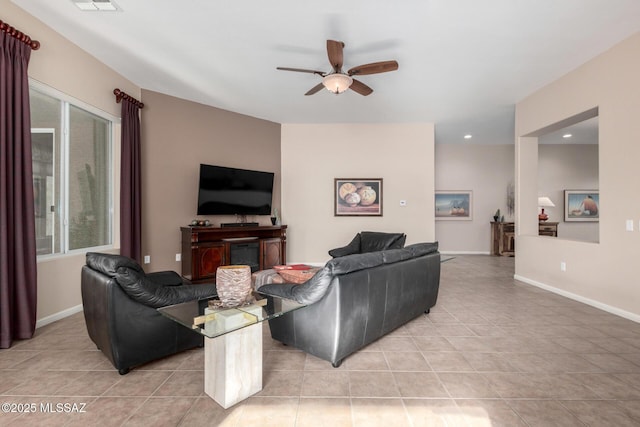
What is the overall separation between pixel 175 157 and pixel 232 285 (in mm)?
3820

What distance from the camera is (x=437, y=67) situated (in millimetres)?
3967

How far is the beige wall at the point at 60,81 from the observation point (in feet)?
9.86

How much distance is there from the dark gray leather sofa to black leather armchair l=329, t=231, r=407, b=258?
196cm

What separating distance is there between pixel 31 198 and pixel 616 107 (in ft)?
21.1

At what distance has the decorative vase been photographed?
195 centimetres

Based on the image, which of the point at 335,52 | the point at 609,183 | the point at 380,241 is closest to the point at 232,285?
the point at 335,52

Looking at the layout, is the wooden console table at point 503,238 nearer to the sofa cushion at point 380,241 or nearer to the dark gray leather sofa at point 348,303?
the sofa cushion at point 380,241

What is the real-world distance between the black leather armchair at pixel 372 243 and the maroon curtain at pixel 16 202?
368 centimetres

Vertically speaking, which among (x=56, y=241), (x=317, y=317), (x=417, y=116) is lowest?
Answer: (x=317, y=317)

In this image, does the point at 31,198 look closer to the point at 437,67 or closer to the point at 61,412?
the point at 61,412

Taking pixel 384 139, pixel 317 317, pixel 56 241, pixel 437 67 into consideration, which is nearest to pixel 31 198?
pixel 56 241

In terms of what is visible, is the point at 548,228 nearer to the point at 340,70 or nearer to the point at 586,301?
the point at 586,301

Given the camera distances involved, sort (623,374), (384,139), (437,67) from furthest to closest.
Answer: (384,139), (437,67), (623,374)

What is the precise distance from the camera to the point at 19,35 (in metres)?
2.72
